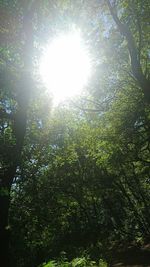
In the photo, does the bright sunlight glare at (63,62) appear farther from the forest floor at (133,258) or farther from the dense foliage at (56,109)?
the forest floor at (133,258)

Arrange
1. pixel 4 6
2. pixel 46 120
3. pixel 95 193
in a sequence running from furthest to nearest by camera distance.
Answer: pixel 95 193 < pixel 46 120 < pixel 4 6

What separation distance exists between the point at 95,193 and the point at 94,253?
29.4 feet

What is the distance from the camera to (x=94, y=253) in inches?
1118

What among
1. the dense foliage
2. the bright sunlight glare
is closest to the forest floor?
the dense foliage

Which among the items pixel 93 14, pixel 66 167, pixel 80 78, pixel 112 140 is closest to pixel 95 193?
pixel 66 167

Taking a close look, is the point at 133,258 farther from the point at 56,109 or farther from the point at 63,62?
the point at 63,62

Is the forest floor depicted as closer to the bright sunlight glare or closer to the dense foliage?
the dense foliage

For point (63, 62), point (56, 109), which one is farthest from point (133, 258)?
point (63, 62)

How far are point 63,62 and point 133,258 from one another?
2159 centimetres

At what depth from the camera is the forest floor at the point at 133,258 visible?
26888mm

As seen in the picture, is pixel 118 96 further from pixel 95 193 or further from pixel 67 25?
pixel 95 193

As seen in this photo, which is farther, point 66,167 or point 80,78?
point 66,167

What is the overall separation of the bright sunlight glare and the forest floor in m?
14.9

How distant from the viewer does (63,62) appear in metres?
17.7
